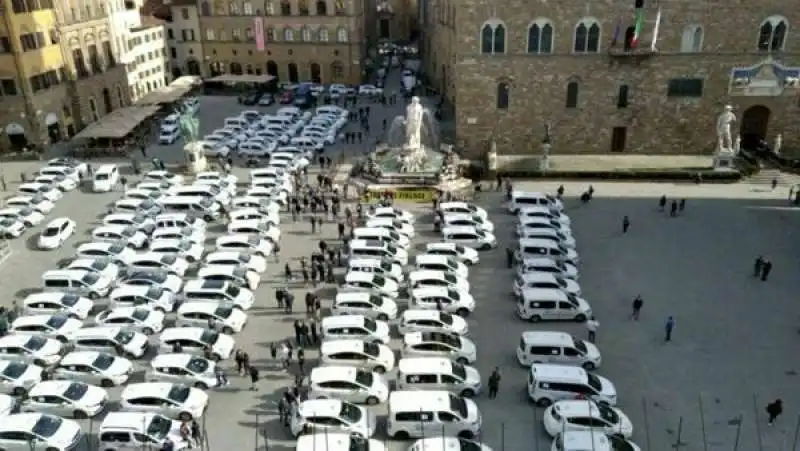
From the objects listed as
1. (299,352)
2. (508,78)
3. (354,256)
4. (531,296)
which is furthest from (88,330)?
(508,78)

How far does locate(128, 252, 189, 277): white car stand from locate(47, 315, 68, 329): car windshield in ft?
16.7

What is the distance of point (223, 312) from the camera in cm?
2872

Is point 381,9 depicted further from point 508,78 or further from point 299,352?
point 299,352

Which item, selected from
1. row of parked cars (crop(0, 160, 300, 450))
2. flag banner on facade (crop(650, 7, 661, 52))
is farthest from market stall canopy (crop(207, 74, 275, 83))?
flag banner on facade (crop(650, 7, 661, 52))

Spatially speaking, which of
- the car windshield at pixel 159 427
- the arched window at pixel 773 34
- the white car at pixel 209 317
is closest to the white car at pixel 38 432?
the car windshield at pixel 159 427

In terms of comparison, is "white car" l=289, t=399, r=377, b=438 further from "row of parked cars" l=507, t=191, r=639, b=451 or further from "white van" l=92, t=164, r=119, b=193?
"white van" l=92, t=164, r=119, b=193

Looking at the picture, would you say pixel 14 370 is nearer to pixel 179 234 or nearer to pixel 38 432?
pixel 38 432

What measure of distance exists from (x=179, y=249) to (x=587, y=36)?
101ft

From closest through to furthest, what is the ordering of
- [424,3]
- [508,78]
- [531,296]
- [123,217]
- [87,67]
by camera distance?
[531,296] < [123,217] < [508,78] < [87,67] < [424,3]

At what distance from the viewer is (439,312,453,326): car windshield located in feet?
91.6

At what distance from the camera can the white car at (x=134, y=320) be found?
2834cm

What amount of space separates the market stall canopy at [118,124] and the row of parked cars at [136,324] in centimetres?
1580

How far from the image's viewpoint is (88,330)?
2722 cm

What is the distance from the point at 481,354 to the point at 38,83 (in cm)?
4700
